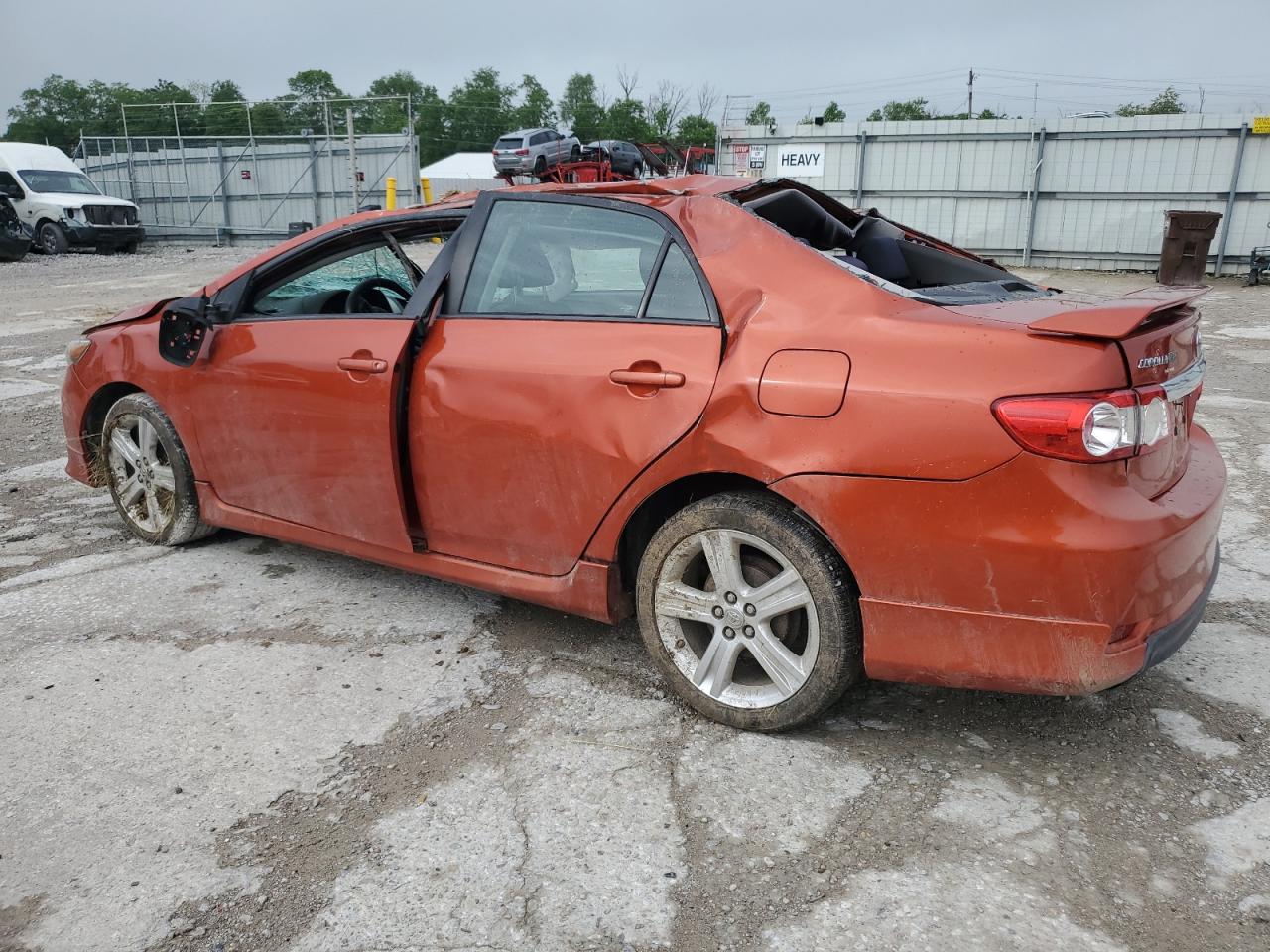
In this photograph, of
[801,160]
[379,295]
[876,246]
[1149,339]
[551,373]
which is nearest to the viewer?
[1149,339]

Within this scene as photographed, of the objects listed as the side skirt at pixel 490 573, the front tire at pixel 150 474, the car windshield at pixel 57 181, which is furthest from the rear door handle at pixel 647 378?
the car windshield at pixel 57 181

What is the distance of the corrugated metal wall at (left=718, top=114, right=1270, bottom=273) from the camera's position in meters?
16.8

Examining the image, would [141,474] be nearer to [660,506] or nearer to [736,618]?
[660,506]

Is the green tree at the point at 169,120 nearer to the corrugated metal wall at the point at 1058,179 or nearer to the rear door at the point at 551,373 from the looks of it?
the corrugated metal wall at the point at 1058,179

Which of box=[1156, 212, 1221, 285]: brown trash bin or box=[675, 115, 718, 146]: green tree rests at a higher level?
box=[675, 115, 718, 146]: green tree

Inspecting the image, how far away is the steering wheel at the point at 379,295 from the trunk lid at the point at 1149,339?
2.41 m

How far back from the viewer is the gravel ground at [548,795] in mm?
2055

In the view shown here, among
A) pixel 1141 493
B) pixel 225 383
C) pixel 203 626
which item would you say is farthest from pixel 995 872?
pixel 225 383

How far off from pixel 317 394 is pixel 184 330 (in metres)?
0.88

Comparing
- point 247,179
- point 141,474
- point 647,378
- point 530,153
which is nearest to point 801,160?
point 530,153

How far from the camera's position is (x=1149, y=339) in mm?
2326

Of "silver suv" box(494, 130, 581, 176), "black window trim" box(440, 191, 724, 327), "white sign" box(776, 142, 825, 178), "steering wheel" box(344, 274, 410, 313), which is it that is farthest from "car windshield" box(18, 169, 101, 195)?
"black window trim" box(440, 191, 724, 327)

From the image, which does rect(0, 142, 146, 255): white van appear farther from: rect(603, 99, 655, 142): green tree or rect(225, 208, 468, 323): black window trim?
rect(603, 99, 655, 142): green tree

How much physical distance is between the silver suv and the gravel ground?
2159 centimetres
